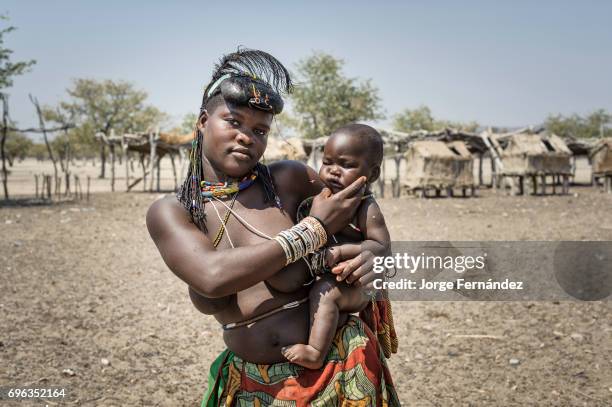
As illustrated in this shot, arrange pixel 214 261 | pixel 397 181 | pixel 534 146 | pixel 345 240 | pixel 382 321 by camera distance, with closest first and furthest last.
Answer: pixel 214 261, pixel 345 240, pixel 382 321, pixel 534 146, pixel 397 181

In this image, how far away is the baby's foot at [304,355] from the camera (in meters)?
1.74

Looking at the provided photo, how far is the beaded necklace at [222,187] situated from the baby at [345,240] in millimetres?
311

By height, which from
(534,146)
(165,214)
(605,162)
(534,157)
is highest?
(165,214)

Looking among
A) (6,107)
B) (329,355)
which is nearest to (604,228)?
(329,355)

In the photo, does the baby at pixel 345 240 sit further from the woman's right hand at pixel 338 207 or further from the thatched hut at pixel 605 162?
the thatched hut at pixel 605 162

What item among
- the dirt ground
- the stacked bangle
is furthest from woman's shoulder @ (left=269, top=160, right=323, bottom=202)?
the dirt ground

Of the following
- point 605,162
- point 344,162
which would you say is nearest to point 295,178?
point 344,162

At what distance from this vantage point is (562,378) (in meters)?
4.14

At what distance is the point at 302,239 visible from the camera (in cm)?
165

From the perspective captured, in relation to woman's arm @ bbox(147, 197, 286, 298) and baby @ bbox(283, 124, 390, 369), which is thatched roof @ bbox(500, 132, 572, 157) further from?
woman's arm @ bbox(147, 197, 286, 298)

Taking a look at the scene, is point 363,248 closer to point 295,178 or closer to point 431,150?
point 295,178

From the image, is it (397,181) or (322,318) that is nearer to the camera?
(322,318)

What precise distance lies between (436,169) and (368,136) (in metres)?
19.1

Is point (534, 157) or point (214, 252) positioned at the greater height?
point (214, 252)
